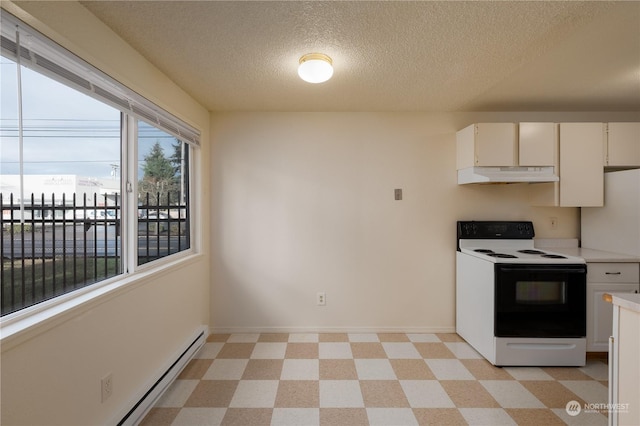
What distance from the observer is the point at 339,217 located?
3.03 metres

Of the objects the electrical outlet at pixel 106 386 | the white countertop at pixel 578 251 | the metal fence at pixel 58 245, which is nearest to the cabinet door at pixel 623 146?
the white countertop at pixel 578 251

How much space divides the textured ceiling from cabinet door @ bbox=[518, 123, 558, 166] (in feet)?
0.95

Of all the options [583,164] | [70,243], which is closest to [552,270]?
[583,164]

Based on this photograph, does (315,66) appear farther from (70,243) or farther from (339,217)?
(70,243)

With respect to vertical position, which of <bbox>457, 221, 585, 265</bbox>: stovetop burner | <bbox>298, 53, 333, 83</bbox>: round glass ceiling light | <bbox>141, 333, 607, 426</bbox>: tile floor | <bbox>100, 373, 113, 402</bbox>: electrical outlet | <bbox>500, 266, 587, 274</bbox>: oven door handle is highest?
<bbox>298, 53, 333, 83</bbox>: round glass ceiling light

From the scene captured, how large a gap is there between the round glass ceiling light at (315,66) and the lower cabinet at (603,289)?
2654 mm

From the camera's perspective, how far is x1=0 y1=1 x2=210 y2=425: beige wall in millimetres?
1145

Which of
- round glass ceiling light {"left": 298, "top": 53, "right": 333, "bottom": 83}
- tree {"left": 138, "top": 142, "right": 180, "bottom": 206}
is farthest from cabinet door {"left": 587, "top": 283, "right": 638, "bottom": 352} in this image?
tree {"left": 138, "top": 142, "right": 180, "bottom": 206}

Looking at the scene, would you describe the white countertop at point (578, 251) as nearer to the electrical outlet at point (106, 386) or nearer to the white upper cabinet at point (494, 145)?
the white upper cabinet at point (494, 145)

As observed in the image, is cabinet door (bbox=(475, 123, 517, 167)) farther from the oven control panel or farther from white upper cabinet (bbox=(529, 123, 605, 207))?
the oven control panel

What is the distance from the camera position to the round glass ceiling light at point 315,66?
1845mm

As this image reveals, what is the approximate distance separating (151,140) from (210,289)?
1581 millimetres

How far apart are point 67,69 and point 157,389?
1.89 metres

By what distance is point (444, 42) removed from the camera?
1.75 metres
